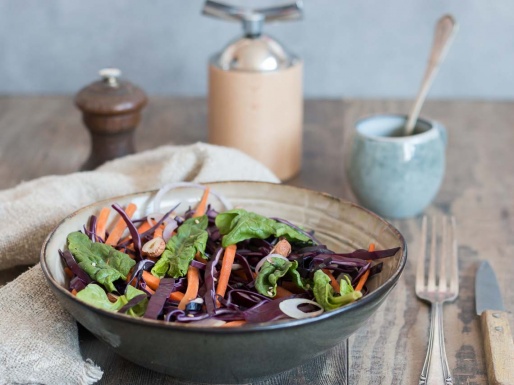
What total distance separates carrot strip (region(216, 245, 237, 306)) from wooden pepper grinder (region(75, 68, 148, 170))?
0.54m

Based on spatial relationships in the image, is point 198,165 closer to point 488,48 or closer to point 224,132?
point 224,132

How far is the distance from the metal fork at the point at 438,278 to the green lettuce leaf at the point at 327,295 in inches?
5.9

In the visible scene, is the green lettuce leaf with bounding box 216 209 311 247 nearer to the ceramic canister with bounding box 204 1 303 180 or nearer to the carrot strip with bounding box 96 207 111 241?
the carrot strip with bounding box 96 207 111 241


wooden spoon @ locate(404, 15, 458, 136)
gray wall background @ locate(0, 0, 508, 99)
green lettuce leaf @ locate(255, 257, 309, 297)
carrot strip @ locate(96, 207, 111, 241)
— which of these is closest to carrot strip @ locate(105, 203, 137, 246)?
carrot strip @ locate(96, 207, 111, 241)

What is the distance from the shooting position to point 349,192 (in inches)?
60.9

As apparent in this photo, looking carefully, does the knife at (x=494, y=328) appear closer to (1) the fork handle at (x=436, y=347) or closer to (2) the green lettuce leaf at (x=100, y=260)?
(1) the fork handle at (x=436, y=347)

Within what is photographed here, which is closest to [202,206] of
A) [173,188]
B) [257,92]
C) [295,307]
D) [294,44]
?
[173,188]

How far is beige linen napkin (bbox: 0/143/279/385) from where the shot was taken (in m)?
0.92

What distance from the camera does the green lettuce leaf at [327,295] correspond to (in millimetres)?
888

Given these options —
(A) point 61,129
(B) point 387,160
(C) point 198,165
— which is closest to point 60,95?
(A) point 61,129

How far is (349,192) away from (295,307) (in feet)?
2.20

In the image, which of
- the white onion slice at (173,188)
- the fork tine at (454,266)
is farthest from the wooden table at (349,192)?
the white onion slice at (173,188)

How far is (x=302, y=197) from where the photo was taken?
118 cm

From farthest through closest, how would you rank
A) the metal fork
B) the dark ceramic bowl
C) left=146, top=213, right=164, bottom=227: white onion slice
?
left=146, top=213, right=164, bottom=227: white onion slice → the metal fork → the dark ceramic bowl
